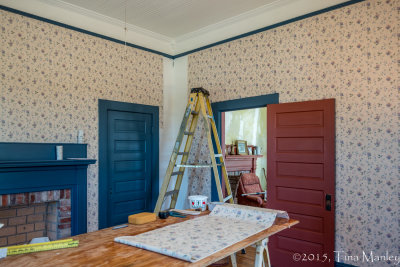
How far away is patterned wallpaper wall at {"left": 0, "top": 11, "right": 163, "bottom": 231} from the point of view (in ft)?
10.7

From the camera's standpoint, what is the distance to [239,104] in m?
4.08

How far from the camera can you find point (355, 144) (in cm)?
308

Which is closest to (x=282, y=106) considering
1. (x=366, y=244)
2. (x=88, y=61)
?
(x=366, y=244)

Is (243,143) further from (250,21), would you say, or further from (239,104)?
(250,21)

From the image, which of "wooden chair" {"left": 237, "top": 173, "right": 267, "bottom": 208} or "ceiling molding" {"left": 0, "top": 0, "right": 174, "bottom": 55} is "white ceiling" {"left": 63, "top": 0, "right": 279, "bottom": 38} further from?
"wooden chair" {"left": 237, "top": 173, "right": 267, "bottom": 208}

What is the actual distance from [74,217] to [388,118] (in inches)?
146

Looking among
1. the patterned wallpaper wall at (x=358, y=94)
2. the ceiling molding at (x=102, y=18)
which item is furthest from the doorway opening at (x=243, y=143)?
the patterned wallpaper wall at (x=358, y=94)

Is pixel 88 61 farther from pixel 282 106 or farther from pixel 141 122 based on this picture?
pixel 282 106

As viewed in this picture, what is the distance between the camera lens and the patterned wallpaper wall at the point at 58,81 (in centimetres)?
327

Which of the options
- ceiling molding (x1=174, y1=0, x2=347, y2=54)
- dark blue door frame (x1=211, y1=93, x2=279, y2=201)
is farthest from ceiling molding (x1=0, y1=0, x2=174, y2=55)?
dark blue door frame (x1=211, y1=93, x2=279, y2=201)

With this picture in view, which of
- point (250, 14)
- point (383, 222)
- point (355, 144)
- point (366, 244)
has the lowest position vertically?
point (366, 244)

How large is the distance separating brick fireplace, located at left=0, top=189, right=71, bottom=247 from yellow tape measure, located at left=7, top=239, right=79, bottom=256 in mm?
1869

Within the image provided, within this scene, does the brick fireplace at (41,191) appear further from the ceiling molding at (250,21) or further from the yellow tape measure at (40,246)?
the ceiling molding at (250,21)

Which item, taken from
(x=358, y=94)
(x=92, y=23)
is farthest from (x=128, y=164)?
(x=358, y=94)
